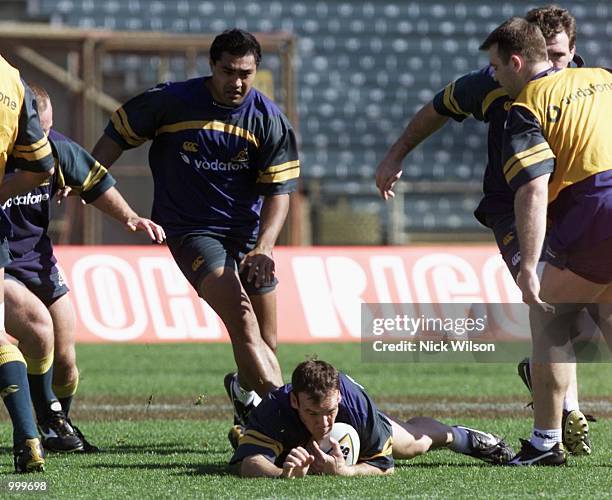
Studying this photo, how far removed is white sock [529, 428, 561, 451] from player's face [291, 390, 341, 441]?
1046 mm

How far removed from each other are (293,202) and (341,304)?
310 centimetres

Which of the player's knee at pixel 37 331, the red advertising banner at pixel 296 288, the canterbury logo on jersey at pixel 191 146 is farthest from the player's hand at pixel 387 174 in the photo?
the red advertising banner at pixel 296 288

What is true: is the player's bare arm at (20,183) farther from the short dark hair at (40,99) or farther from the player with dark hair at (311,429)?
the player with dark hair at (311,429)

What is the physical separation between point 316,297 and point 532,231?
27.4 ft

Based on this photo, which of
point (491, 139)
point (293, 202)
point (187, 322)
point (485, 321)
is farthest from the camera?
point (293, 202)

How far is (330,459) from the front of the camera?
5.37 metres

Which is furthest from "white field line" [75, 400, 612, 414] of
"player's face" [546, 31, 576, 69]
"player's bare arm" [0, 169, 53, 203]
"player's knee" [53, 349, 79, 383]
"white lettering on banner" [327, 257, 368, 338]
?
"white lettering on banner" [327, 257, 368, 338]

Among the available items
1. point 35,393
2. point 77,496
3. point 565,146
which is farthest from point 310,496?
point 35,393

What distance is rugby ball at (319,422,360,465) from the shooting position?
5383mm

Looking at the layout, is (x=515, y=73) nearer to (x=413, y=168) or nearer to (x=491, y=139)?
(x=491, y=139)

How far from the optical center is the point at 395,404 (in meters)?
8.82

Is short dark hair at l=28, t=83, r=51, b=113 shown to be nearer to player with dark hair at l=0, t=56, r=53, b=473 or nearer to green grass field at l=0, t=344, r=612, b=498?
player with dark hair at l=0, t=56, r=53, b=473

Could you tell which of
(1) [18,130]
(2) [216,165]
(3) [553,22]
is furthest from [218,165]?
(3) [553,22]

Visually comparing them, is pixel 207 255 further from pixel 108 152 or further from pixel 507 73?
pixel 507 73
